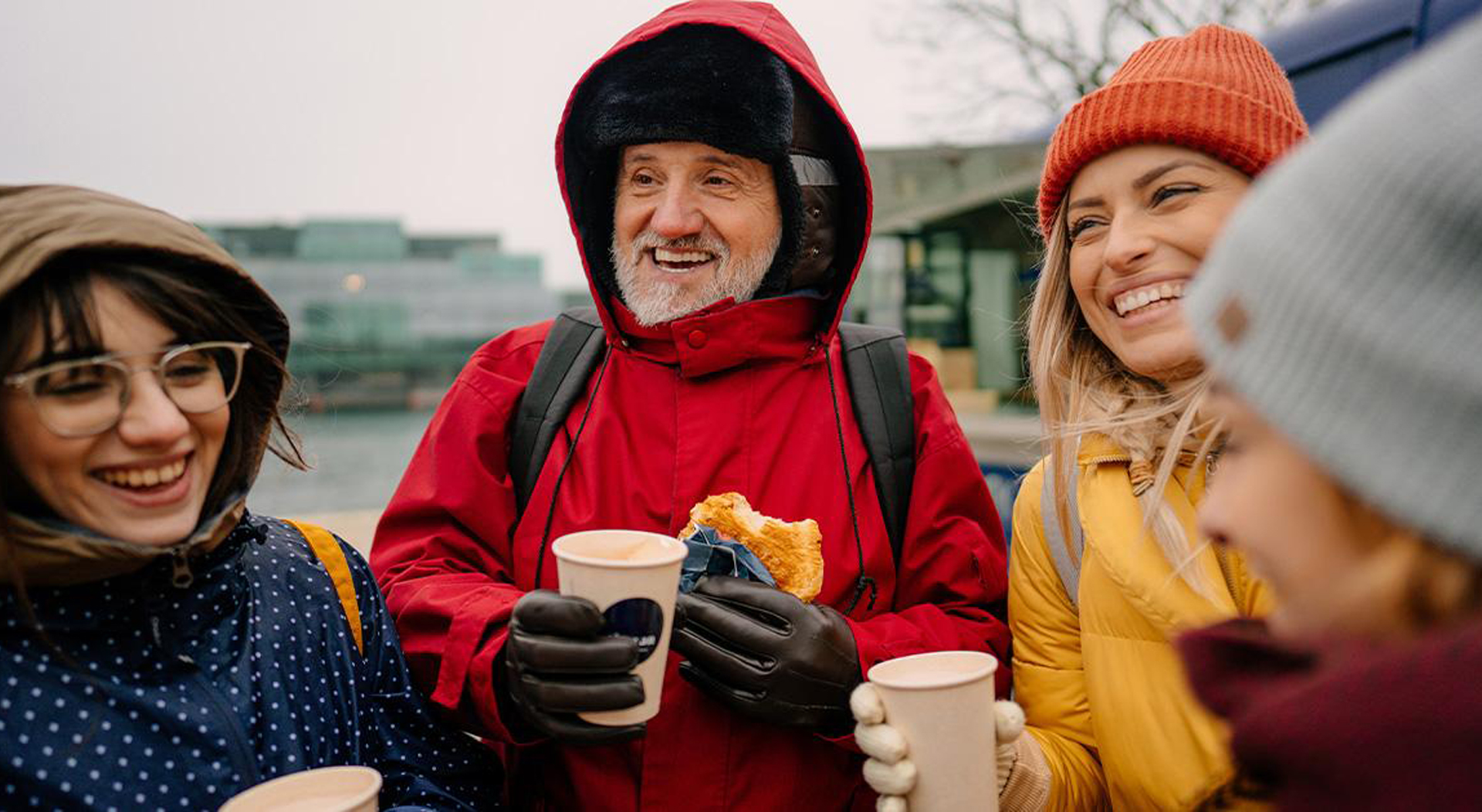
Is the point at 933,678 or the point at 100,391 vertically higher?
the point at 100,391

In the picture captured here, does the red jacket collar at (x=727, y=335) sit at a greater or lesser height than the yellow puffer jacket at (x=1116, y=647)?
greater

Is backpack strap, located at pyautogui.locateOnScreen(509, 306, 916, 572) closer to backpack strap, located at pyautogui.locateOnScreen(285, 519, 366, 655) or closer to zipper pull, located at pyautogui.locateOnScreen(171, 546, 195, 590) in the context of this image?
backpack strap, located at pyautogui.locateOnScreen(285, 519, 366, 655)

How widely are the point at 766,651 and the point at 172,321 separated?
1236 mm

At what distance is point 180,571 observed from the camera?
1.60 m

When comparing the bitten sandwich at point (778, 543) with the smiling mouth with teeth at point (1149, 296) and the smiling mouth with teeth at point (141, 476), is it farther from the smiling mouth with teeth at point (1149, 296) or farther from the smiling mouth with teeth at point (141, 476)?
the smiling mouth with teeth at point (141, 476)

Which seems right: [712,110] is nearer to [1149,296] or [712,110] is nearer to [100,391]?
[1149,296]

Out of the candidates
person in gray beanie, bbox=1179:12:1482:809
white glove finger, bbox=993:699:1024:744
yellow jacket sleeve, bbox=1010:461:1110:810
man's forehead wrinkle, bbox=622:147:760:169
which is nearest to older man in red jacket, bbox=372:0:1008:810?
man's forehead wrinkle, bbox=622:147:760:169

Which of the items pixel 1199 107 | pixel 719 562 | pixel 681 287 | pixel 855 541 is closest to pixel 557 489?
pixel 719 562

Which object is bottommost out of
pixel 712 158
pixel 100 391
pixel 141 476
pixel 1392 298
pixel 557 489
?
pixel 557 489

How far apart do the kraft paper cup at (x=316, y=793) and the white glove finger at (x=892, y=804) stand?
0.79m

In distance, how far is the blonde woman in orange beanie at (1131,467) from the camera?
5.45ft

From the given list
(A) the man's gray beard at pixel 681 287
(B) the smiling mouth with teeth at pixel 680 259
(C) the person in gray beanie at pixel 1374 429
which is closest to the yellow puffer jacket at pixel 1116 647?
(C) the person in gray beanie at pixel 1374 429

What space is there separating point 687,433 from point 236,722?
1.08 meters

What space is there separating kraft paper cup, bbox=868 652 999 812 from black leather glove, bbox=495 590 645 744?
1.45 feet
